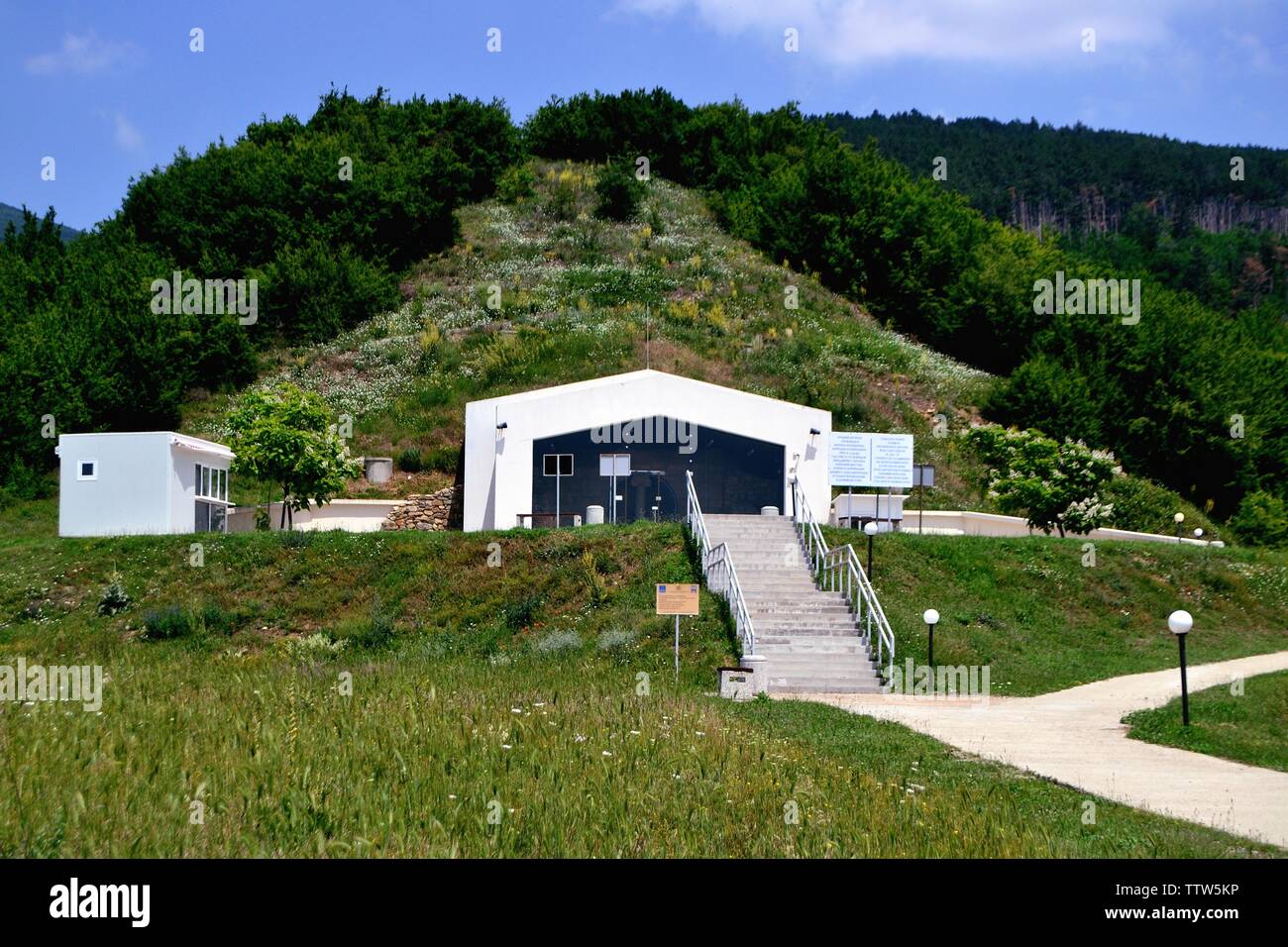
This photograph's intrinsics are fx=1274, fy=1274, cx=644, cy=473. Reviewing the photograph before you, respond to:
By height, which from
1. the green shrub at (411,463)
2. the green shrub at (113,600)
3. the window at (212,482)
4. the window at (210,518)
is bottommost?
the green shrub at (113,600)

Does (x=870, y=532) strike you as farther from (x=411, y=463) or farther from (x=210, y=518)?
(x=411, y=463)

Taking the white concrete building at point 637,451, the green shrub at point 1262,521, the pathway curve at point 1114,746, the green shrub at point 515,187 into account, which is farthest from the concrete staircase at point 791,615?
the green shrub at point 515,187

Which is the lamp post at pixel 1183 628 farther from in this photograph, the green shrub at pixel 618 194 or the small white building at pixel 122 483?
the green shrub at pixel 618 194

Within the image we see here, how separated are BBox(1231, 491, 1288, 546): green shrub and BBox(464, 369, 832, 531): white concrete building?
1006 inches

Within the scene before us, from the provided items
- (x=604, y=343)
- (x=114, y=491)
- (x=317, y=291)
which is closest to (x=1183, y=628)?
(x=114, y=491)

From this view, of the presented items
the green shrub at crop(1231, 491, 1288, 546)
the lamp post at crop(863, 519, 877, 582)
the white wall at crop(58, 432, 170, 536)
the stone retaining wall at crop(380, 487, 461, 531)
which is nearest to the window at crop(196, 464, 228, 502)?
the white wall at crop(58, 432, 170, 536)

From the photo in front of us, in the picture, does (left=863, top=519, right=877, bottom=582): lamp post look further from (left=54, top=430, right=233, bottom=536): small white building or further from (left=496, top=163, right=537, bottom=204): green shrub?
(left=496, top=163, right=537, bottom=204): green shrub

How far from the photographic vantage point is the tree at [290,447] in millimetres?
37875

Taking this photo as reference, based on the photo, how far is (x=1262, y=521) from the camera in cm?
5328

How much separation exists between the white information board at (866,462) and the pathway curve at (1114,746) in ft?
40.8

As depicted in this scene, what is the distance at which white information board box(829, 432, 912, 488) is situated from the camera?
1473 inches

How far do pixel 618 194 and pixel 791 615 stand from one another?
58.3 m

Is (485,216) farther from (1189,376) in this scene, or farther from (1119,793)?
(1119,793)
